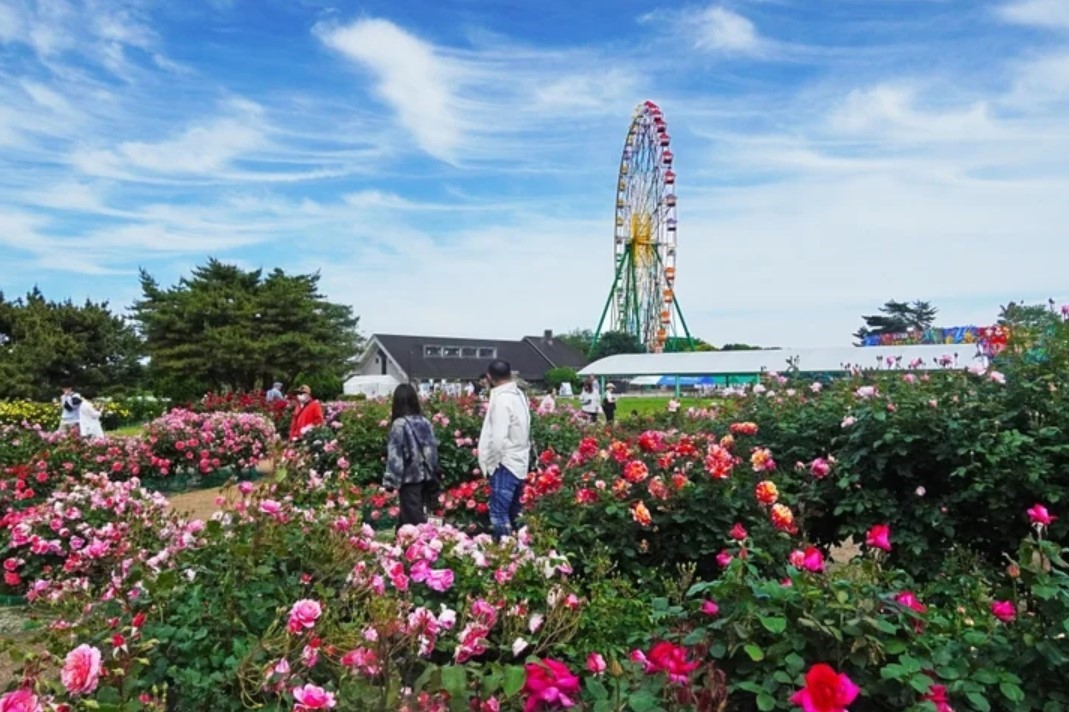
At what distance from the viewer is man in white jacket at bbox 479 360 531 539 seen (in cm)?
533

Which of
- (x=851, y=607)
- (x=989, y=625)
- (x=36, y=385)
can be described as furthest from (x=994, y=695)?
(x=36, y=385)

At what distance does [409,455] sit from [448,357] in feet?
159

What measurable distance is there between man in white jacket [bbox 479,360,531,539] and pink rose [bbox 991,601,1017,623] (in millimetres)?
3686

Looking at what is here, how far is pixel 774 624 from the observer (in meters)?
1.70

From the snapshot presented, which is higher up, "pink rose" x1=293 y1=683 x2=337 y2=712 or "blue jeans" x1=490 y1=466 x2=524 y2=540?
"pink rose" x1=293 y1=683 x2=337 y2=712

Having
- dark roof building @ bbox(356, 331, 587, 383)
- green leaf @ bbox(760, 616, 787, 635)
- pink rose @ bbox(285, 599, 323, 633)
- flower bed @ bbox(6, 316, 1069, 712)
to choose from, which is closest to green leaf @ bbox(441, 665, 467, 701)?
flower bed @ bbox(6, 316, 1069, 712)

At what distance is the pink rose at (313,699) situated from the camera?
166 cm

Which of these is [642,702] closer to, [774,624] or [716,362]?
[774,624]

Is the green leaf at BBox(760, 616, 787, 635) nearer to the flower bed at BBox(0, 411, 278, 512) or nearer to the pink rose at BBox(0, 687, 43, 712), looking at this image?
the pink rose at BBox(0, 687, 43, 712)

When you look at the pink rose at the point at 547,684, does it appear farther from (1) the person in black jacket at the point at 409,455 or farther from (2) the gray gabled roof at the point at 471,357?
(2) the gray gabled roof at the point at 471,357

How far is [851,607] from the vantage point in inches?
68.7

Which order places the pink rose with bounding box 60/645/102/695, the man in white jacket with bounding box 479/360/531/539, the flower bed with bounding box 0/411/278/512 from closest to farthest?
1. the pink rose with bounding box 60/645/102/695
2. the man in white jacket with bounding box 479/360/531/539
3. the flower bed with bounding box 0/411/278/512

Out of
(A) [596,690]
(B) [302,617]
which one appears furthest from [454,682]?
(B) [302,617]

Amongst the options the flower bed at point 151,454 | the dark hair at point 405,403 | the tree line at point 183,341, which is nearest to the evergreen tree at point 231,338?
the tree line at point 183,341
